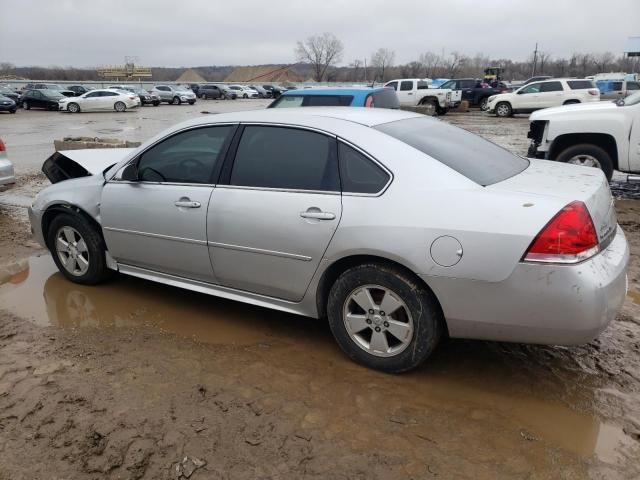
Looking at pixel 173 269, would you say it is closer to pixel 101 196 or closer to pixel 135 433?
pixel 101 196

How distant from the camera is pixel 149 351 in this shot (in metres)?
3.54

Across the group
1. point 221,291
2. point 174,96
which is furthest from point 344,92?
point 174,96

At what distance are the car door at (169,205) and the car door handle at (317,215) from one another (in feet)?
2.70

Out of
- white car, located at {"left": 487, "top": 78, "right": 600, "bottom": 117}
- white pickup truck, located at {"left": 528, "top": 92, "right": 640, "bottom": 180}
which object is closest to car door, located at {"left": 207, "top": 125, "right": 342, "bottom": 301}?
white pickup truck, located at {"left": 528, "top": 92, "right": 640, "bottom": 180}

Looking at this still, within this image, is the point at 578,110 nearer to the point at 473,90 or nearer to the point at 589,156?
the point at 589,156

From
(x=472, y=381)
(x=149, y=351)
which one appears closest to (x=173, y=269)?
(x=149, y=351)

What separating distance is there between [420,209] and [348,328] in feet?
2.90

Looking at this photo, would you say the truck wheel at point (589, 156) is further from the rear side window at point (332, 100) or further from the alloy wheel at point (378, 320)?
the alloy wheel at point (378, 320)

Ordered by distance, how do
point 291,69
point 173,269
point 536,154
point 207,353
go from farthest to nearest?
point 291,69 < point 536,154 < point 173,269 < point 207,353

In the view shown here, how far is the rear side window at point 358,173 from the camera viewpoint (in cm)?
306

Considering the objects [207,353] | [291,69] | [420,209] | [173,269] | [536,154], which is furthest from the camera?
[291,69]

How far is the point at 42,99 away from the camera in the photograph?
34281 millimetres

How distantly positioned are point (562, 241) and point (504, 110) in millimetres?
25223

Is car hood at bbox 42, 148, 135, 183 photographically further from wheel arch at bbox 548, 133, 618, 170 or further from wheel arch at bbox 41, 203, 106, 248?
wheel arch at bbox 548, 133, 618, 170
